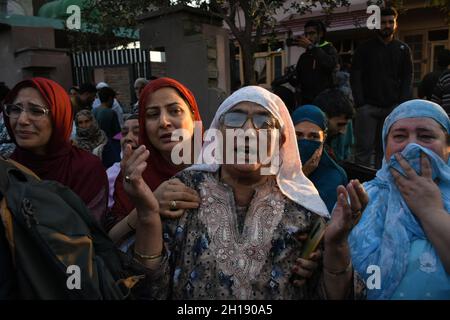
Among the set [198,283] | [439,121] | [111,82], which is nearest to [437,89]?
[439,121]

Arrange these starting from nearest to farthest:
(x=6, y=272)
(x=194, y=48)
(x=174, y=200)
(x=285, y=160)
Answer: (x=6, y=272)
(x=174, y=200)
(x=285, y=160)
(x=194, y=48)

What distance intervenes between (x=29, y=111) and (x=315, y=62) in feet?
12.0

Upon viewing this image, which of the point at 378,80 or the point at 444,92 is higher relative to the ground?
the point at 378,80

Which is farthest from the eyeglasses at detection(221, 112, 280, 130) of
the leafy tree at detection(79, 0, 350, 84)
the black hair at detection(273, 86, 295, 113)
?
the black hair at detection(273, 86, 295, 113)

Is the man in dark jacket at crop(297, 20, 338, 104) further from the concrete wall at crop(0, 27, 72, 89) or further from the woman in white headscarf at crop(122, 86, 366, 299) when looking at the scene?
the concrete wall at crop(0, 27, 72, 89)

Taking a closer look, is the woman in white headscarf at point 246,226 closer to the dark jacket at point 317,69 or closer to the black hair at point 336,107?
the black hair at point 336,107

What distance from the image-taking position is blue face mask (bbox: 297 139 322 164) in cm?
254

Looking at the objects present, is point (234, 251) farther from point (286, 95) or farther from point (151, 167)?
point (286, 95)

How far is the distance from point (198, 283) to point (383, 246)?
91 cm

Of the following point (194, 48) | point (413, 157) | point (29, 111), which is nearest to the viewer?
point (413, 157)

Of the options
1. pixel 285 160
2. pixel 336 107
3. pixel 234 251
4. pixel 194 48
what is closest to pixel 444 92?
pixel 336 107

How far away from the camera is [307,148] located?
2557mm

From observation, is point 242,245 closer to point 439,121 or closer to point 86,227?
point 86,227

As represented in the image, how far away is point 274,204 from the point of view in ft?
5.62
